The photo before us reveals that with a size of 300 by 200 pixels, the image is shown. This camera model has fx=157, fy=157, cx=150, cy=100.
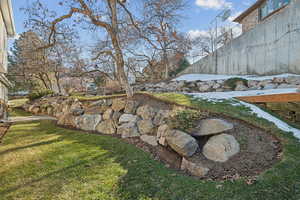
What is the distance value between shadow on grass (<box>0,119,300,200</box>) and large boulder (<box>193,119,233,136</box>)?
960mm

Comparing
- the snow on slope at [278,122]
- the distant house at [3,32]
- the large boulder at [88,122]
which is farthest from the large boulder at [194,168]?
the distant house at [3,32]

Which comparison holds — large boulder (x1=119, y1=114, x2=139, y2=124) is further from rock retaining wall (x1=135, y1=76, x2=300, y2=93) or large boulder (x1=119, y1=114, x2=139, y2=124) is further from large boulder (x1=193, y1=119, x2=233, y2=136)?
rock retaining wall (x1=135, y1=76, x2=300, y2=93)

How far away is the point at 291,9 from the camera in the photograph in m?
6.12

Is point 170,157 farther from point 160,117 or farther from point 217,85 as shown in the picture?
point 217,85

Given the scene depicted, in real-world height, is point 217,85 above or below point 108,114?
above

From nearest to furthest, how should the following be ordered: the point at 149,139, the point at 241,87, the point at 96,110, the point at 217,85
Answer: the point at 149,139
the point at 96,110
the point at 241,87
the point at 217,85

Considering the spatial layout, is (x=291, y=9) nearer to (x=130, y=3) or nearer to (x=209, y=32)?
(x=130, y=3)

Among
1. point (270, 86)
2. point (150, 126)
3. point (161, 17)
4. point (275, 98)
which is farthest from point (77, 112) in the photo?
point (270, 86)

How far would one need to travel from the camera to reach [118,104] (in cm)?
535

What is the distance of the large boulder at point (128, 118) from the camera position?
4710mm

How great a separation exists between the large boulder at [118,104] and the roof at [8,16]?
7438mm

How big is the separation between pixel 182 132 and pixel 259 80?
5202 mm

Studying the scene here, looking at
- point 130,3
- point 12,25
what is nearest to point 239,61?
point 130,3

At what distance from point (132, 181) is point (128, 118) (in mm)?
2558
